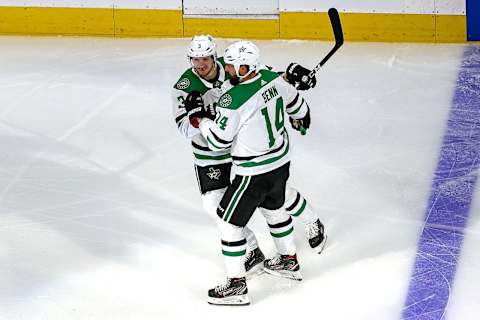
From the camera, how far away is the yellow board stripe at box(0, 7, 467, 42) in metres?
7.19

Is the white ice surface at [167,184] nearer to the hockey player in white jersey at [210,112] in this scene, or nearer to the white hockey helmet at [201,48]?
the hockey player in white jersey at [210,112]

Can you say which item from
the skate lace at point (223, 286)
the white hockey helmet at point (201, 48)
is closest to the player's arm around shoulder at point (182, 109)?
the white hockey helmet at point (201, 48)

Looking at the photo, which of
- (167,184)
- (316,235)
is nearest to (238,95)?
(316,235)

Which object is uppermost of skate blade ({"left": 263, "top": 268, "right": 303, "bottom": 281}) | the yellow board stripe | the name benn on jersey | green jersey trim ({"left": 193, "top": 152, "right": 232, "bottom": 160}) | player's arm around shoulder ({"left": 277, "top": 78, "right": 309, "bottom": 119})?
the name benn on jersey

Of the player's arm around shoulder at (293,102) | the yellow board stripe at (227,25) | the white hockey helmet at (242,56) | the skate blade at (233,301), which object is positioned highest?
the white hockey helmet at (242,56)

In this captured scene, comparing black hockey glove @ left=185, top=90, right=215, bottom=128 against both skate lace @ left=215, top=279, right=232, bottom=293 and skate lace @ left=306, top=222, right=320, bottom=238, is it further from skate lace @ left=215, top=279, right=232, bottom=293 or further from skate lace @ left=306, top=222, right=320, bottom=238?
skate lace @ left=306, top=222, right=320, bottom=238

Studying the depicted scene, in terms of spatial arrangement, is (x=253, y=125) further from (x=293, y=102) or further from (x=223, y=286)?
(x=223, y=286)

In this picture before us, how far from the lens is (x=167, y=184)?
541 cm

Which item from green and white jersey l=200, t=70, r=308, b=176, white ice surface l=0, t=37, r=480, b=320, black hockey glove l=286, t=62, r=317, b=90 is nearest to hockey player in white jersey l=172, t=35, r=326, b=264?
black hockey glove l=286, t=62, r=317, b=90

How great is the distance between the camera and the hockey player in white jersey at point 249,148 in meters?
4.05

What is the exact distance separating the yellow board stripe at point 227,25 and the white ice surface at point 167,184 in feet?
0.33

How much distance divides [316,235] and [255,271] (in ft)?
1.05

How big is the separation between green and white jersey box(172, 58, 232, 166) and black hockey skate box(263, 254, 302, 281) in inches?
18.2

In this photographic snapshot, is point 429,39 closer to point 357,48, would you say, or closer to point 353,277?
point 357,48
